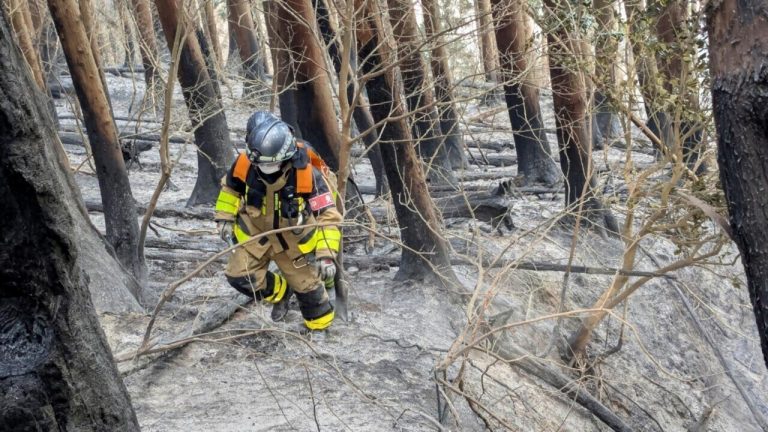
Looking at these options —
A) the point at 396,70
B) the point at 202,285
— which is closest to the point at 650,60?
the point at 396,70

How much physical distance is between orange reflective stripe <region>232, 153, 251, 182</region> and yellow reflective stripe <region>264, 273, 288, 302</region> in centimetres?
112

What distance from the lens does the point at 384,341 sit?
7035 mm

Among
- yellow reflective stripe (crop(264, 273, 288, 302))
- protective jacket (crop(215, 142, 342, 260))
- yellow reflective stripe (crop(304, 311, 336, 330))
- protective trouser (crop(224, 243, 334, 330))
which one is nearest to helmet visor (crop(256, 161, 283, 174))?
A: protective jacket (crop(215, 142, 342, 260))

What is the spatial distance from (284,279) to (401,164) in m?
1.79

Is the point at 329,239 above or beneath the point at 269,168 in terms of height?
beneath

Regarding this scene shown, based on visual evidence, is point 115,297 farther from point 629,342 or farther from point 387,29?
point 629,342

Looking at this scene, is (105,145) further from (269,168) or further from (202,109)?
(269,168)

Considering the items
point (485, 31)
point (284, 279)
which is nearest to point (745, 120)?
point (485, 31)

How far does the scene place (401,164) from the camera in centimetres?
805

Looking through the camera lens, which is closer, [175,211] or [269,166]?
[269,166]

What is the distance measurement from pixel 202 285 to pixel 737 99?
22.5ft

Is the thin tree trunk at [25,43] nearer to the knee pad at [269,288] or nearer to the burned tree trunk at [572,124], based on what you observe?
the knee pad at [269,288]

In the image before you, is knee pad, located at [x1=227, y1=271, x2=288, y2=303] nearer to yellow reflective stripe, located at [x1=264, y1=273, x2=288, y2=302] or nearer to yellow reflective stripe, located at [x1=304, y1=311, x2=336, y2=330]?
yellow reflective stripe, located at [x1=264, y1=273, x2=288, y2=302]

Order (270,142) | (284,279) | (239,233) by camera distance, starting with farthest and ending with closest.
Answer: (284,279)
(239,233)
(270,142)
